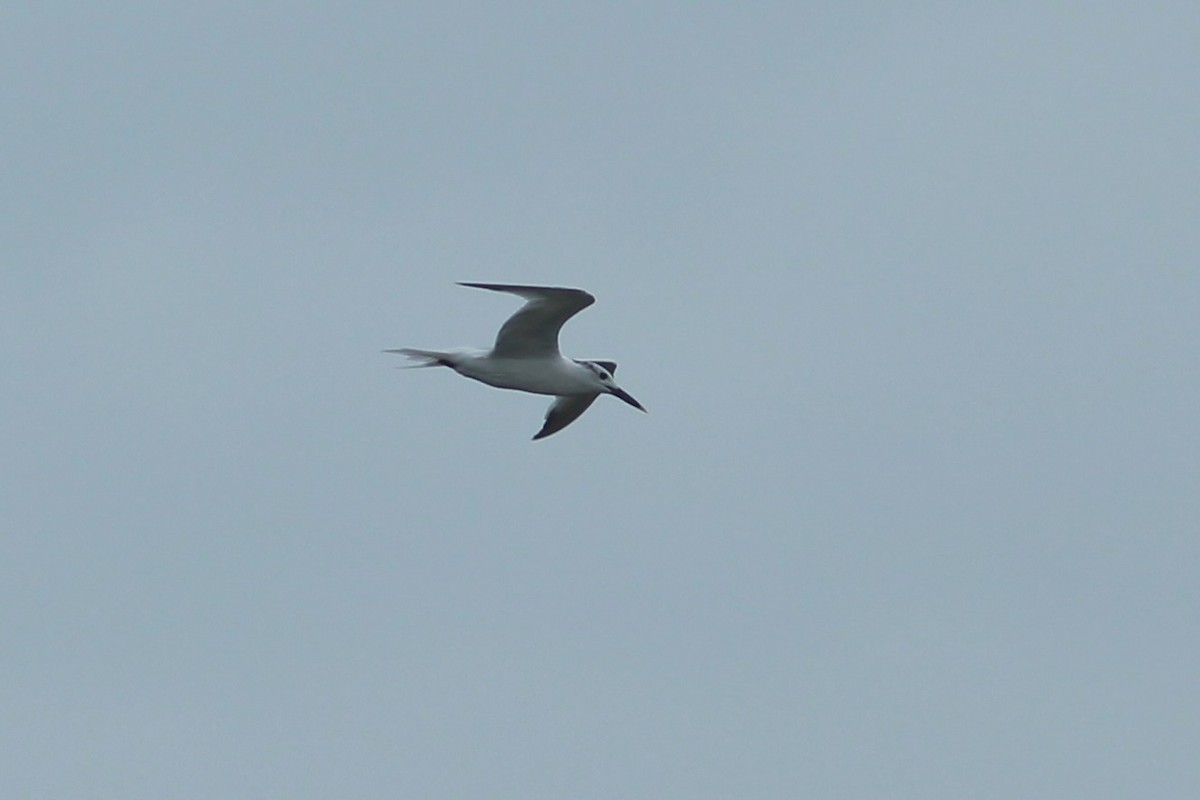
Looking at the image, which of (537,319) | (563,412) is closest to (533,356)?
(537,319)

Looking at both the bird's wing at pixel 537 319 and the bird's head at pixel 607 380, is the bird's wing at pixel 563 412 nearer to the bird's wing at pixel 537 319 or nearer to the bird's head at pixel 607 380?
the bird's head at pixel 607 380

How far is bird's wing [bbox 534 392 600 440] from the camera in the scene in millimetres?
27312

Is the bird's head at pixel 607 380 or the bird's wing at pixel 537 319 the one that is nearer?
the bird's wing at pixel 537 319

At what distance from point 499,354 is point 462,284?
307 cm

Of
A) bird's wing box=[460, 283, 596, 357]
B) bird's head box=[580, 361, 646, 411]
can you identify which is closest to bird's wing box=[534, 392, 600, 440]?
bird's head box=[580, 361, 646, 411]

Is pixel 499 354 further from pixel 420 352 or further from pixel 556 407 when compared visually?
pixel 556 407

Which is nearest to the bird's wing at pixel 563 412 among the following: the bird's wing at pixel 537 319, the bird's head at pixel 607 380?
the bird's head at pixel 607 380

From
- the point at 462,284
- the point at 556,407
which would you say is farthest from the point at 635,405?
the point at 462,284

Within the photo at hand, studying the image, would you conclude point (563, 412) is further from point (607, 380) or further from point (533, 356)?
point (533, 356)

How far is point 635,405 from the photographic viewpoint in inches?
1058

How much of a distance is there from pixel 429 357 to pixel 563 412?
3263mm

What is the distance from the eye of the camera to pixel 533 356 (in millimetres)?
24547

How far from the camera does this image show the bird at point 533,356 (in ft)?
76.0

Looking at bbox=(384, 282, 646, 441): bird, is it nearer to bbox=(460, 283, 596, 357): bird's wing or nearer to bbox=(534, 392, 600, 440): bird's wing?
bbox=(460, 283, 596, 357): bird's wing
